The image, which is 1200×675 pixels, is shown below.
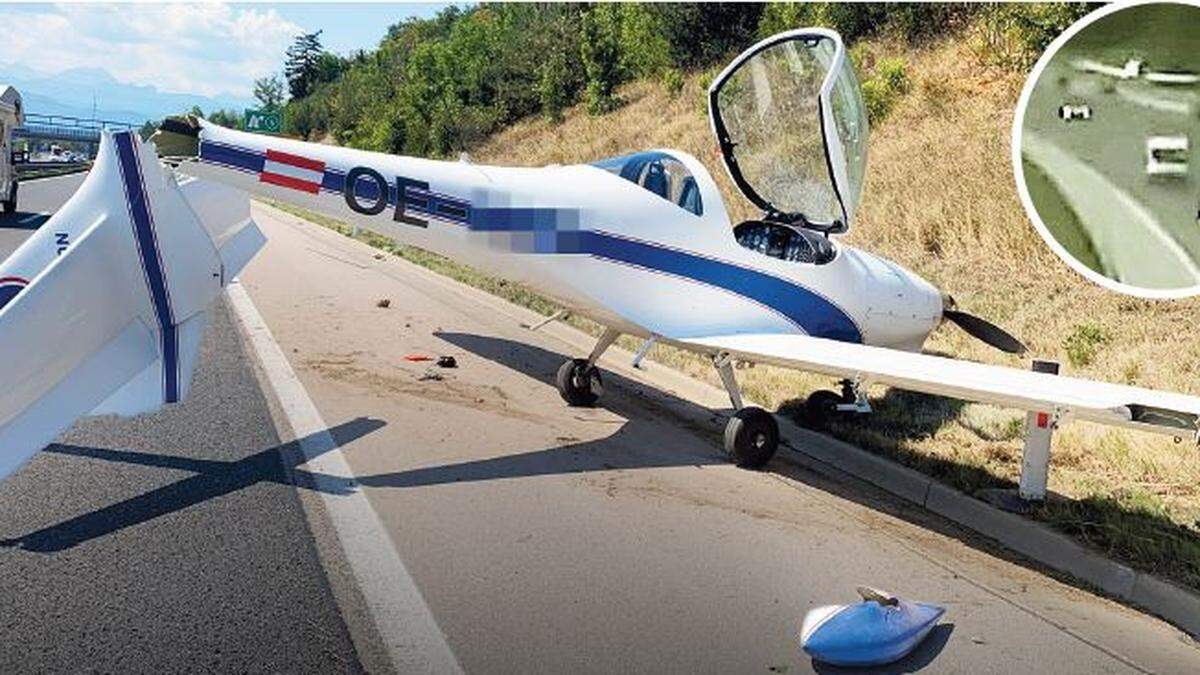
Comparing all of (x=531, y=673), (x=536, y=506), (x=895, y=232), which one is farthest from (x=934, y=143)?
(x=531, y=673)

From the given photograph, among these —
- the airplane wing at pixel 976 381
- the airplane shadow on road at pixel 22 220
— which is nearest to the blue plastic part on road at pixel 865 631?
the airplane wing at pixel 976 381

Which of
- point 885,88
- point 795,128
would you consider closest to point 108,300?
point 795,128

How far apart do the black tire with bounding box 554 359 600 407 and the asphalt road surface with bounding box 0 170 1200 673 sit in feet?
0.56

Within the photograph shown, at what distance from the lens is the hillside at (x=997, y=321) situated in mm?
5602

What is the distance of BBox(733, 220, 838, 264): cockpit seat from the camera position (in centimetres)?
754

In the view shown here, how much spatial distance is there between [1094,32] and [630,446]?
407 cm

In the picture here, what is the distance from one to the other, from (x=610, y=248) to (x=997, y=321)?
16.6ft

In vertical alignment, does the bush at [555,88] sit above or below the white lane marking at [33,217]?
above

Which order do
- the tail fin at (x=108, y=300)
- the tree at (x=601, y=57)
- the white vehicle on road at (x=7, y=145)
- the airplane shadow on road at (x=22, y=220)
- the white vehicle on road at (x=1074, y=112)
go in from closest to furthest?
the tail fin at (x=108, y=300) → the white vehicle on road at (x=1074, y=112) → the airplane shadow on road at (x=22, y=220) → the white vehicle on road at (x=7, y=145) → the tree at (x=601, y=57)

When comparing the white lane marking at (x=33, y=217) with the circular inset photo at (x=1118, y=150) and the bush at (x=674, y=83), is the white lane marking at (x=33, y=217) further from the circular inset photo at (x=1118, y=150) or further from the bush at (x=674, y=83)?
the circular inset photo at (x=1118, y=150)

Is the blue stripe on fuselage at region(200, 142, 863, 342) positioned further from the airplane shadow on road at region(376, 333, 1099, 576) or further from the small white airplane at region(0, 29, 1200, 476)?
the airplane shadow on road at region(376, 333, 1099, 576)

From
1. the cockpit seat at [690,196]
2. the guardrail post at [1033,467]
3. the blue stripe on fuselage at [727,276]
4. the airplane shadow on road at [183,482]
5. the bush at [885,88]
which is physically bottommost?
the airplane shadow on road at [183,482]

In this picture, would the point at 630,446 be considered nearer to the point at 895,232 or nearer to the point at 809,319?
the point at 809,319

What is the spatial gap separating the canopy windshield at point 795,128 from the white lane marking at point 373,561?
159 inches
